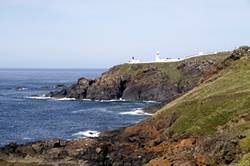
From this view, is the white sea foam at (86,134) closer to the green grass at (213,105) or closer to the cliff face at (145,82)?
the green grass at (213,105)

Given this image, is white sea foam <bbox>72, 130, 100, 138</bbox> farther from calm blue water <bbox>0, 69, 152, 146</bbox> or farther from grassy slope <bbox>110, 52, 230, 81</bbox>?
grassy slope <bbox>110, 52, 230, 81</bbox>

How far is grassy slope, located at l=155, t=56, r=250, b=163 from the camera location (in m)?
55.3

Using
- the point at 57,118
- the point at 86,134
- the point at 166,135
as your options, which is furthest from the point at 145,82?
the point at 166,135

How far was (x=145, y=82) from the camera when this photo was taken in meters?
144

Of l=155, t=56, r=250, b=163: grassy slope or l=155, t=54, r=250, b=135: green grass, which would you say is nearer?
l=155, t=56, r=250, b=163: grassy slope

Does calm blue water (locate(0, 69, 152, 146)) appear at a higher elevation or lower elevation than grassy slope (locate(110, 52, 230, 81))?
lower

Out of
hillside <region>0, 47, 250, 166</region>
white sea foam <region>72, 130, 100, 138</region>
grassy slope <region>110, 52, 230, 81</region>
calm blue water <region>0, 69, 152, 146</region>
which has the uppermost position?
grassy slope <region>110, 52, 230, 81</region>

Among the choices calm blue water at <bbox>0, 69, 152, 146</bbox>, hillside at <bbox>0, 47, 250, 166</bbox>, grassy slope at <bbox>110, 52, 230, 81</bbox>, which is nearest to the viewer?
hillside at <bbox>0, 47, 250, 166</bbox>

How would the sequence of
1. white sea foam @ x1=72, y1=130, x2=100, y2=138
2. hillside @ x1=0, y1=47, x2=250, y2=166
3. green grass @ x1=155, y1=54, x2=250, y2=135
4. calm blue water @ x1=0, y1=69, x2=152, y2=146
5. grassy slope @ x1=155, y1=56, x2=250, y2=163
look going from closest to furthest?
hillside @ x1=0, y1=47, x2=250, y2=166 < grassy slope @ x1=155, y1=56, x2=250, y2=163 < green grass @ x1=155, y1=54, x2=250, y2=135 < white sea foam @ x1=72, y1=130, x2=100, y2=138 < calm blue water @ x1=0, y1=69, x2=152, y2=146

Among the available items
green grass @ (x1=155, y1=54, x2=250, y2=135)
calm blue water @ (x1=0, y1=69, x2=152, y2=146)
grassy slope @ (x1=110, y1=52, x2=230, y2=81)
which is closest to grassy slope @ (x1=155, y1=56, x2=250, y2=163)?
green grass @ (x1=155, y1=54, x2=250, y2=135)

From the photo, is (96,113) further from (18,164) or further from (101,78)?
(18,164)

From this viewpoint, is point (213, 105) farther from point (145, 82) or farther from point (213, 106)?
point (145, 82)

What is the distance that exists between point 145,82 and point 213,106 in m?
84.3

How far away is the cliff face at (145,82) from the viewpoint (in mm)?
140250
